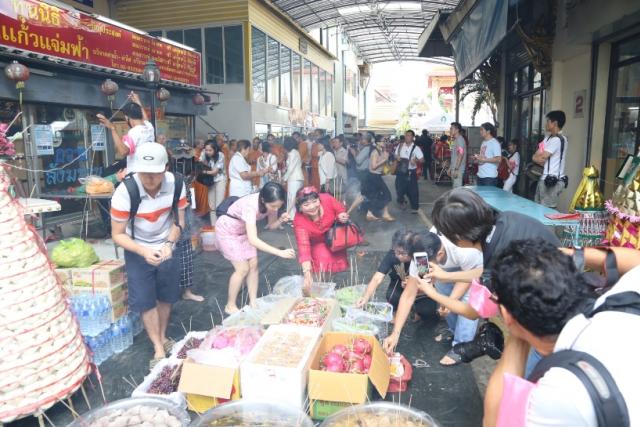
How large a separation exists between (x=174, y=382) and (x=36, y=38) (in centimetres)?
593

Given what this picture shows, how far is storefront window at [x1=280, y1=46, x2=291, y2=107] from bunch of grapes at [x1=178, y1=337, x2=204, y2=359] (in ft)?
51.2

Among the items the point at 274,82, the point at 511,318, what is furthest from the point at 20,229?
the point at 274,82

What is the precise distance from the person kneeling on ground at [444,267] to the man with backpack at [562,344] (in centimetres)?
166

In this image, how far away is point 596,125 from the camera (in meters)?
6.85

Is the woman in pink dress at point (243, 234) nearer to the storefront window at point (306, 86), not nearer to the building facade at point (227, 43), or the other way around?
the building facade at point (227, 43)

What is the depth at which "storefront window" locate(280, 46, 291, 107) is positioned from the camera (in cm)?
1803

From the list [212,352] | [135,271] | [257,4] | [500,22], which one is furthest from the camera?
[257,4]

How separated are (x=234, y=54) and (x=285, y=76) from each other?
412 centimetres

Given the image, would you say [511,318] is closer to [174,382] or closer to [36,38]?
[174,382]

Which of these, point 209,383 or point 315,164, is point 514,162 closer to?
point 315,164

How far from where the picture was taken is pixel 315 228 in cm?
455

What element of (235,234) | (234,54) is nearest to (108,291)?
(235,234)

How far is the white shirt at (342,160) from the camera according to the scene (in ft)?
37.4

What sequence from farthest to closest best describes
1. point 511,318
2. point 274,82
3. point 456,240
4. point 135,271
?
point 274,82 < point 135,271 < point 456,240 < point 511,318
